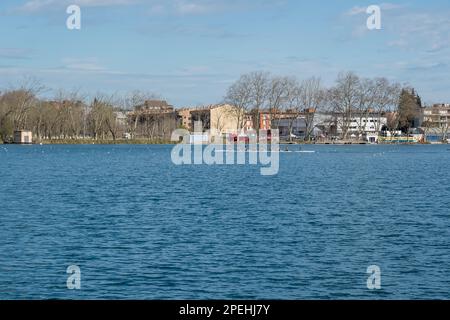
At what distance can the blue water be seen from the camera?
718 inches

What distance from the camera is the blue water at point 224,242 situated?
18.2 m

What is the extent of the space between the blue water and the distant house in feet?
321

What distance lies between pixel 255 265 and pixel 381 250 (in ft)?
15.2

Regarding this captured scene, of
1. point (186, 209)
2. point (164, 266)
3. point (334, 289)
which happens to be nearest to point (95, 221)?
point (186, 209)

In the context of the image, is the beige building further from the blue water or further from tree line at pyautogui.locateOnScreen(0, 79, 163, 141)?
the blue water

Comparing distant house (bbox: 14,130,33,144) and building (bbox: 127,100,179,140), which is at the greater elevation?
building (bbox: 127,100,179,140)

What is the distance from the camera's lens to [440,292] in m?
17.8

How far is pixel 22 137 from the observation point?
14062 cm

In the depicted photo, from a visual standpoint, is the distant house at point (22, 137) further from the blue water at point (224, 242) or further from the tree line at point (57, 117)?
the blue water at point (224, 242)

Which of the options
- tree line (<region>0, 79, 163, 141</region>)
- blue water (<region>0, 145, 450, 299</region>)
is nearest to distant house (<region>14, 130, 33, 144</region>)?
tree line (<region>0, 79, 163, 141</region>)

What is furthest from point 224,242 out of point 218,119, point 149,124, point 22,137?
point 218,119

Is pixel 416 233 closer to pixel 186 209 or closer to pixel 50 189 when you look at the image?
pixel 186 209

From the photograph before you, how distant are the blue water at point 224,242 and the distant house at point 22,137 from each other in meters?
98.0

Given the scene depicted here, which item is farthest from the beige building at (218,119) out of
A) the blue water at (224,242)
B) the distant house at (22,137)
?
the blue water at (224,242)
